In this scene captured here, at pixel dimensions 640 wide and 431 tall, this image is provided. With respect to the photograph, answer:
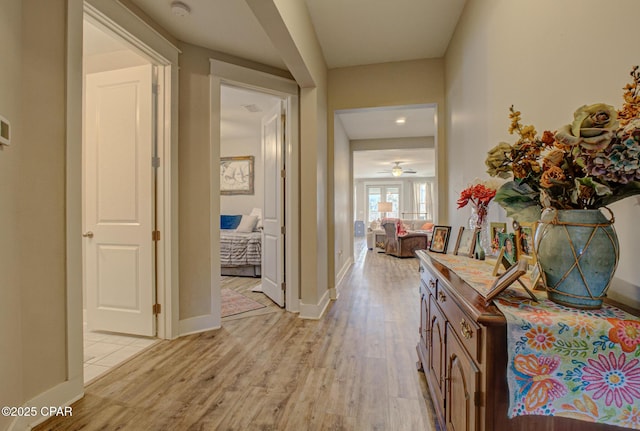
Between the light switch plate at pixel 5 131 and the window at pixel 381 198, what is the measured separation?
11.9m

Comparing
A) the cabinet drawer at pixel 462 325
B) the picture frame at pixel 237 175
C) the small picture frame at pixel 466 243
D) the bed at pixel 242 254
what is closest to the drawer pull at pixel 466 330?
the cabinet drawer at pixel 462 325

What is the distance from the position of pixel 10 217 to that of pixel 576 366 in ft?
7.53

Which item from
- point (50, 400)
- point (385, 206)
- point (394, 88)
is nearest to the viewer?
point (50, 400)

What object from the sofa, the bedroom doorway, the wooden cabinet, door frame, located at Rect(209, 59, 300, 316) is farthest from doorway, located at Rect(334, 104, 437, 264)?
the wooden cabinet

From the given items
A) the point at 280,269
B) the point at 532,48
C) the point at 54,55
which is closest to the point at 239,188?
the point at 280,269

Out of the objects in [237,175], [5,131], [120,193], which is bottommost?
[120,193]

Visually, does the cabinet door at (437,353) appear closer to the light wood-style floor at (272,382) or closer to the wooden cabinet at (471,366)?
the wooden cabinet at (471,366)

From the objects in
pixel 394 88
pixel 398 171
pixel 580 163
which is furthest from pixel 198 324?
pixel 398 171

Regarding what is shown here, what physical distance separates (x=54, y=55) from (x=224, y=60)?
1.48 m

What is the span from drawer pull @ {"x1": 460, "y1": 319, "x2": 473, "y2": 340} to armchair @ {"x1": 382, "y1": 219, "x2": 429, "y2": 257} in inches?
235

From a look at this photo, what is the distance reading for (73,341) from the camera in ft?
5.41

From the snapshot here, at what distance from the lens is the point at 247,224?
5.59 metres

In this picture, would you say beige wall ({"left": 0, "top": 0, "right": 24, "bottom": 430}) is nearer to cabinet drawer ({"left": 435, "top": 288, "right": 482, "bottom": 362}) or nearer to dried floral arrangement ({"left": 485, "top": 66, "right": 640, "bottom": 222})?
cabinet drawer ({"left": 435, "top": 288, "right": 482, "bottom": 362})

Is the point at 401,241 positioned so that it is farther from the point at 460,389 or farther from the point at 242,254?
the point at 460,389
